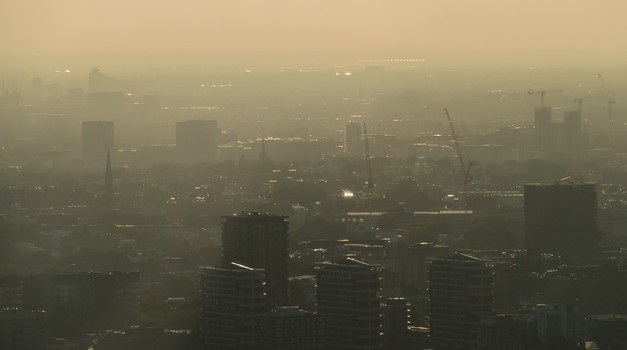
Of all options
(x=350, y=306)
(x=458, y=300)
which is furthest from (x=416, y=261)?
(x=350, y=306)

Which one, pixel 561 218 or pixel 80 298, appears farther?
pixel 561 218

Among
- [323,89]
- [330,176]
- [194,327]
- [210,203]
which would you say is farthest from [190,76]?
[194,327]

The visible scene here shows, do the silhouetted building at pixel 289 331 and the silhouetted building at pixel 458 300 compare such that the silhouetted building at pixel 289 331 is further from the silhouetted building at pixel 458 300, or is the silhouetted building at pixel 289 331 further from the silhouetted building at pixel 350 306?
the silhouetted building at pixel 458 300

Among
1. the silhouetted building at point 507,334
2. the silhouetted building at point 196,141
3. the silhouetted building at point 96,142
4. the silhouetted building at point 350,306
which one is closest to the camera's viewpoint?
the silhouetted building at point 507,334

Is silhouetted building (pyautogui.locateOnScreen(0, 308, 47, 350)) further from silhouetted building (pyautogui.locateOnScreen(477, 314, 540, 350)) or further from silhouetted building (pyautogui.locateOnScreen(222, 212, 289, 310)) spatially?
silhouetted building (pyautogui.locateOnScreen(477, 314, 540, 350))

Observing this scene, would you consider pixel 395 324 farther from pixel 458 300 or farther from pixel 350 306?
pixel 350 306

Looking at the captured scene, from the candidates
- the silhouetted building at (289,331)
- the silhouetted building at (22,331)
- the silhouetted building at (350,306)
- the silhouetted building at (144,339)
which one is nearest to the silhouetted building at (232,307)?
the silhouetted building at (289,331)

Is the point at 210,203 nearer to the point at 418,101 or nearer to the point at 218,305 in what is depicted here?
the point at 218,305
